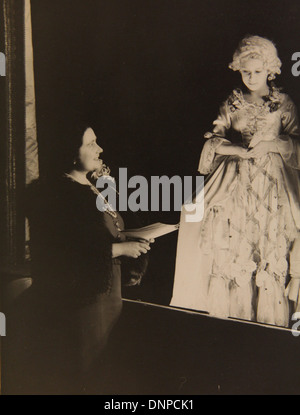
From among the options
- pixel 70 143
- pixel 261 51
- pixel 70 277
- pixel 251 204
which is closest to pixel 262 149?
pixel 251 204

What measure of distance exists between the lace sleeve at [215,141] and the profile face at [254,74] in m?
0.10

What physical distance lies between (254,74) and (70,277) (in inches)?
39.5

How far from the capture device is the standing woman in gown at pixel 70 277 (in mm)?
1770

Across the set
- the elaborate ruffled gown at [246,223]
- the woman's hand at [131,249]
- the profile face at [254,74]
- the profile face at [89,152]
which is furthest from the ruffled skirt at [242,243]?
the profile face at [89,152]

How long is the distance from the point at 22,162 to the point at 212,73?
0.82 m

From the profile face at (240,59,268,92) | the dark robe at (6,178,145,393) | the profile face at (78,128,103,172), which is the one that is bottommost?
the dark robe at (6,178,145,393)

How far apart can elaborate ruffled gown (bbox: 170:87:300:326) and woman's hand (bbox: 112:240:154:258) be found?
5.7 inches

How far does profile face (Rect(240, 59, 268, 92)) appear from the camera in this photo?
5.23 ft

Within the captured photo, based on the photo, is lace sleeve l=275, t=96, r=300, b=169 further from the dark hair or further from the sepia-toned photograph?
the dark hair

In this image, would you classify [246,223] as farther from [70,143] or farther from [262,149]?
[70,143]

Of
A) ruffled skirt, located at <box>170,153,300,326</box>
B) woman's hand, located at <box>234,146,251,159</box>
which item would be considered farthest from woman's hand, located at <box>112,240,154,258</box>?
woman's hand, located at <box>234,146,251,159</box>

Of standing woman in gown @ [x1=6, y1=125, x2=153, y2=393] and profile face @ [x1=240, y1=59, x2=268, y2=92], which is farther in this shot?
standing woman in gown @ [x1=6, y1=125, x2=153, y2=393]

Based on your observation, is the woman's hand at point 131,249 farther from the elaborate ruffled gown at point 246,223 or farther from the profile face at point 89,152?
the profile face at point 89,152
